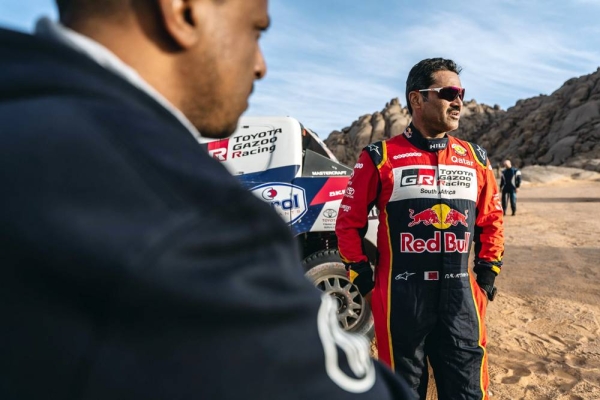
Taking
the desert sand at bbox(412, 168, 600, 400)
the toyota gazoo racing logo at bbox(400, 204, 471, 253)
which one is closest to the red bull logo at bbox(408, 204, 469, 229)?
the toyota gazoo racing logo at bbox(400, 204, 471, 253)

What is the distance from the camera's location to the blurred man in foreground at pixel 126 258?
20.2 inches

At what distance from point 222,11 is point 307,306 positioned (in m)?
0.47

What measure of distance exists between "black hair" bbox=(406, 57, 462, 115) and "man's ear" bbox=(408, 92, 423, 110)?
0.03 m

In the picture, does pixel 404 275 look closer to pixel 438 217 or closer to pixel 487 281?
pixel 438 217

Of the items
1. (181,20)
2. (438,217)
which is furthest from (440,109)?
(181,20)

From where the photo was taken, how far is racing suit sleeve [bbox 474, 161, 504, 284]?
3166 millimetres

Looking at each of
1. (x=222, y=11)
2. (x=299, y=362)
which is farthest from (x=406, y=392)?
(x=222, y=11)

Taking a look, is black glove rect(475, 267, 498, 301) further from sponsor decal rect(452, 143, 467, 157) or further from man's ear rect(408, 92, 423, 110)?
man's ear rect(408, 92, 423, 110)

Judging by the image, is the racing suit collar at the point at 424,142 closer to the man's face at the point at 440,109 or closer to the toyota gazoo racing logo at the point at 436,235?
the man's face at the point at 440,109

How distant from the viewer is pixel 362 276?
319 centimetres

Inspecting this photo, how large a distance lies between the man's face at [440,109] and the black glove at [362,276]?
97 cm

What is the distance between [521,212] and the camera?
16516 mm

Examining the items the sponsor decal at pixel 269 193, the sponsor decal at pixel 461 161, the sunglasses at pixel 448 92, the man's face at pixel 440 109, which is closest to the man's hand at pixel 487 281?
the sponsor decal at pixel 461 161

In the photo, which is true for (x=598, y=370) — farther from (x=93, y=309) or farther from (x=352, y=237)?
(x=93, y=309)
